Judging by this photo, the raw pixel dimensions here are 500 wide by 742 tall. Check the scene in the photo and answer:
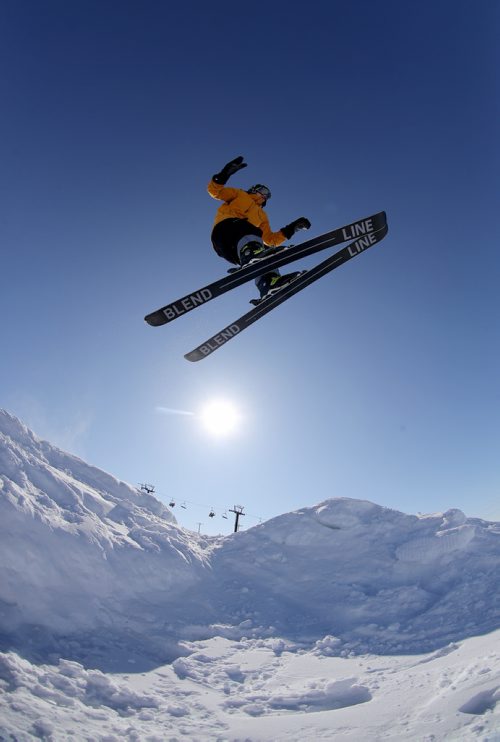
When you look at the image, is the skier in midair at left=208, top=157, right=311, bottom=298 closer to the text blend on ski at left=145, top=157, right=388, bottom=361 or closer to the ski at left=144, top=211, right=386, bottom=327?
the text blend on ski at left=145, top=157, right=388, bottom=361

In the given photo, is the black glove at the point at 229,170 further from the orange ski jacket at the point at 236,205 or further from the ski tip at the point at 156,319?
the ski tip at the point at 156,319

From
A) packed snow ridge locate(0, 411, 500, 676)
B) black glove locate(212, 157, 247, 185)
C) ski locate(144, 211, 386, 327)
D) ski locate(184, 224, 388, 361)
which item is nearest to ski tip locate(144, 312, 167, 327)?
ski locate(144, 211, 386, 327)

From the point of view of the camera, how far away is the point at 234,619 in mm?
10547

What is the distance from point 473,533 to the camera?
1395cm

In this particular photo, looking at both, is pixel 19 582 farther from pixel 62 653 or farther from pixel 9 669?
pixel 9 669

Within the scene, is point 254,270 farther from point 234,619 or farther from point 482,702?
point 234,619

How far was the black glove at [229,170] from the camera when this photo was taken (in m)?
5.77

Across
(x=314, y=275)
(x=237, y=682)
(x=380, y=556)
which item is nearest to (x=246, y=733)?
(x=237, y=682)

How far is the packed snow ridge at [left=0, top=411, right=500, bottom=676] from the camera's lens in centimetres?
795

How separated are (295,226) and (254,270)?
1235 mm

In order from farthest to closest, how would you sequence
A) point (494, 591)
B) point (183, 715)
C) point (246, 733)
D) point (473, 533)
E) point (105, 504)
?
1. point (473, 533)
2. point (105, 504)
3. point (494, 591)
4. point (183, 715)
5. point (246, 733)

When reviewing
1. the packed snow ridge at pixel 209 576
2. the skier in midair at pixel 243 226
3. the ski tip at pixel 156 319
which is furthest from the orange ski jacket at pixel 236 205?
the packed snow ridge at pixel 209 576

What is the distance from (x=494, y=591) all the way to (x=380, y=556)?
4.14 meters

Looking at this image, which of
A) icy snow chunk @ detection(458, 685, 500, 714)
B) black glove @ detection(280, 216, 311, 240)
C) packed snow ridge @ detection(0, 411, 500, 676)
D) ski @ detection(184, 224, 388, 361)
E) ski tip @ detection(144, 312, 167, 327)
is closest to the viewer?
icy snow chunk @ detection(458, 685, 500, 714)
